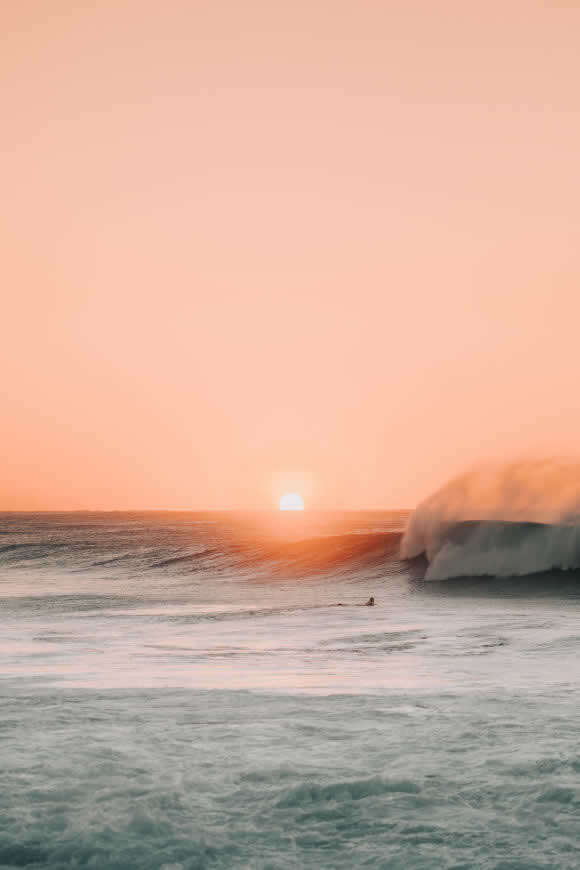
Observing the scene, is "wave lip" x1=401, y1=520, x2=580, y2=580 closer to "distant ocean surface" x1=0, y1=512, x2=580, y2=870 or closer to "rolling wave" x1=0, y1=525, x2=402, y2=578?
"rolling wave" x1=0, y1=525, x2=402, y2=578

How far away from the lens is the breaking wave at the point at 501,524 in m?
26.8

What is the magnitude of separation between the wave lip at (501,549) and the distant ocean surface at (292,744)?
8990 millimetres

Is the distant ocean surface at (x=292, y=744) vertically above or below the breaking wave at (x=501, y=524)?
below

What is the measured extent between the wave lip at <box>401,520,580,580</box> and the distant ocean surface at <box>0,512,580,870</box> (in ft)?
29.5

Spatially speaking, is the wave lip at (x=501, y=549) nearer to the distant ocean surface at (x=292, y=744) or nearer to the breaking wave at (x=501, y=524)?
the breaking wave at (x=501, y=524)

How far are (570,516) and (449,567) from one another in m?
4.23

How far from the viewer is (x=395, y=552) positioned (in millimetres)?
32469

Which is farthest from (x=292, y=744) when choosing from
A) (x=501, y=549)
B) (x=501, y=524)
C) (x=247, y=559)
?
(x=247, y=559)

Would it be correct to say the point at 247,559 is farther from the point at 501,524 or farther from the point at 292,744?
the point at 292,744

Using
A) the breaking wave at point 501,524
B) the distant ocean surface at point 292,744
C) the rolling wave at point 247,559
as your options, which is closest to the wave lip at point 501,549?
the breaking wave at point 501,524

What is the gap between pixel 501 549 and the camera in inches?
1087

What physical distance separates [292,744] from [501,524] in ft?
73.0

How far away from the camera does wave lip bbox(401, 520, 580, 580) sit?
86.6 ft

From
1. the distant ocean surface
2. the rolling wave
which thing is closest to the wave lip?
the rolling wave
